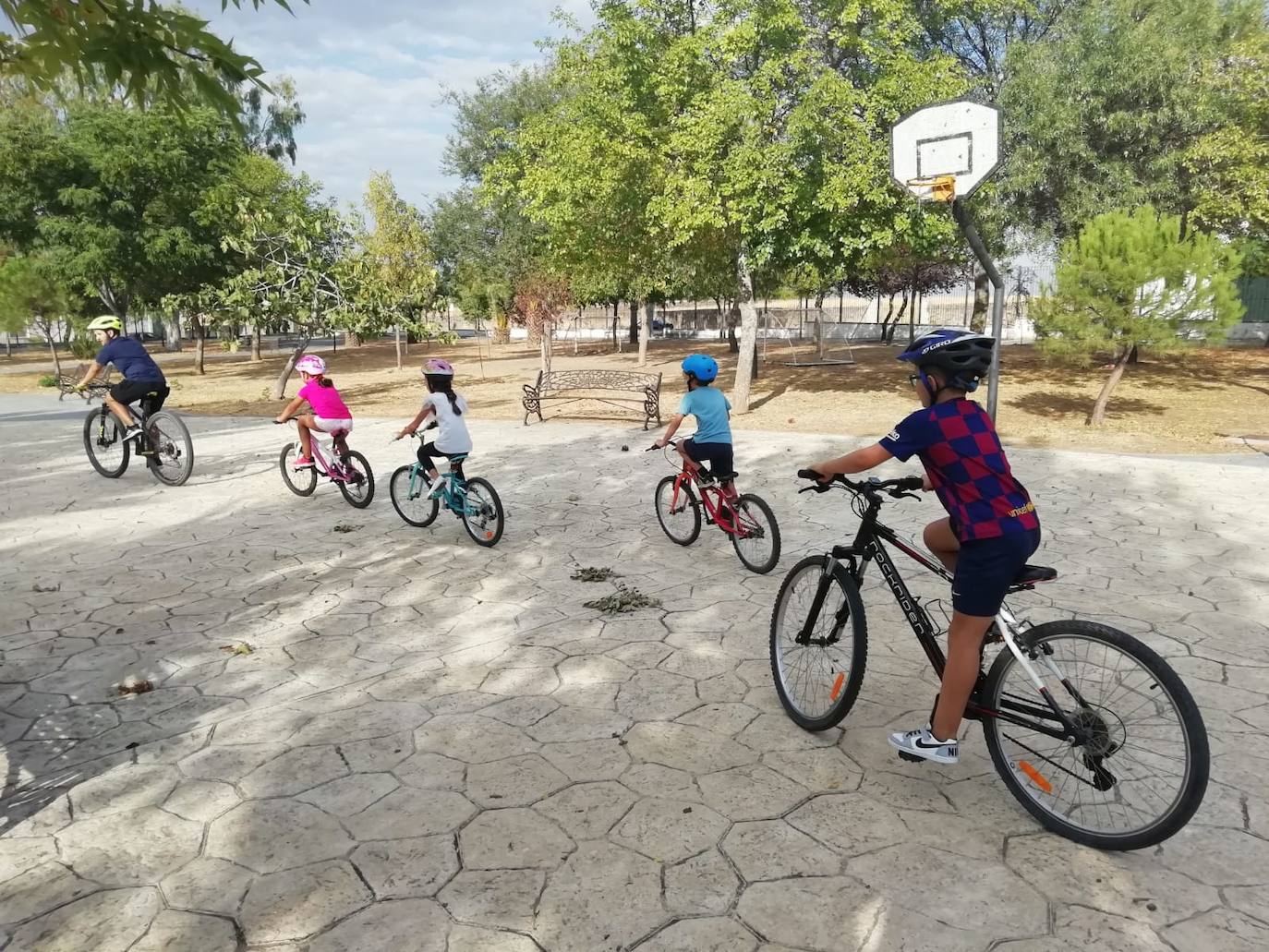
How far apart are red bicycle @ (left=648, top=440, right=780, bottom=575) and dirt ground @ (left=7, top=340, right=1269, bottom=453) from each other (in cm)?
709

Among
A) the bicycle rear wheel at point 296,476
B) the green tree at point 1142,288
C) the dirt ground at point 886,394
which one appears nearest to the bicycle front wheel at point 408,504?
the bicycle rear wheel at point 296,476

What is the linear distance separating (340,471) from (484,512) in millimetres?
2197

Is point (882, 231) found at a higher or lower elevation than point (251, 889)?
higher

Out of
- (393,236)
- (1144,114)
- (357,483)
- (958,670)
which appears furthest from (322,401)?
(393,236)

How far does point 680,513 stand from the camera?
7.04 meters

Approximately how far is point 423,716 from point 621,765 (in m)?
1.14

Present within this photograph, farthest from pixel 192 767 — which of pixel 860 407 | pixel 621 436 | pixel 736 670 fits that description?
pixel 860 407

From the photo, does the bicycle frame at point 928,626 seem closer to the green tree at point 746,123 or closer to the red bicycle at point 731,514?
the red bicycle at point 731,514

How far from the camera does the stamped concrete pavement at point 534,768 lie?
271cm

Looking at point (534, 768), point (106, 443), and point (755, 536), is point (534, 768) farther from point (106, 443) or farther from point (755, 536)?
point (106, 443)

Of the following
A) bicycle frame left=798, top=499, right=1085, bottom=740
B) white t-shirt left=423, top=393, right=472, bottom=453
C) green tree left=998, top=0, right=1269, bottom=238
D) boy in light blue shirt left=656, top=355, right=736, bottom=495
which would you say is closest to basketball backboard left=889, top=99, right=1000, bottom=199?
boy in light blue shirt left=656, top=355, right=736, bottom=495

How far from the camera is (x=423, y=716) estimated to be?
410cm

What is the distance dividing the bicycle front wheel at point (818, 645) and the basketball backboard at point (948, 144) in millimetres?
8589

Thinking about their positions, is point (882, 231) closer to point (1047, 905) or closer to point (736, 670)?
point (736, 670)
